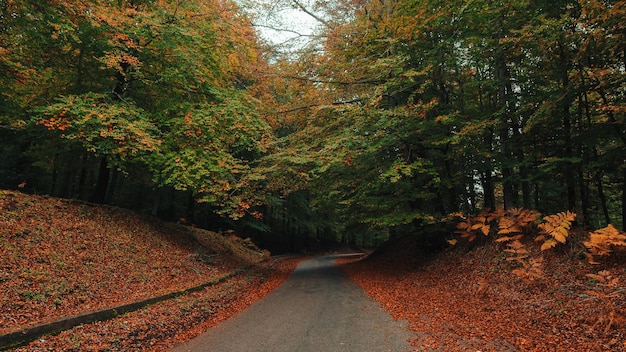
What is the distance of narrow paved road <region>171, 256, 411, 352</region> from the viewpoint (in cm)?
533

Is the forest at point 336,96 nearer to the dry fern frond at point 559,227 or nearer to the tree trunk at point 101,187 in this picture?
the tree trunk at point 101,187

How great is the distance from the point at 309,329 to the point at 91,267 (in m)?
5.92

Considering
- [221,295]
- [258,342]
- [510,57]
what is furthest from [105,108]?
[510,57]

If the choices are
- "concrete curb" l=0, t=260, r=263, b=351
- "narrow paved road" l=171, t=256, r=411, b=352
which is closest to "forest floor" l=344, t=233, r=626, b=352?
"narrow paved road" l=171, t=256, r=411, b=352

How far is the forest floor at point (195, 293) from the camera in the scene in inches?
203

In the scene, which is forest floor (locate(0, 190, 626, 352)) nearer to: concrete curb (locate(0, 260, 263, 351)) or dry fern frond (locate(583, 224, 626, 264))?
concrete curb (locate(0, 260, 263, 351))

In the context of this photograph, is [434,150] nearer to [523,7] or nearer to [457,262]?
[457,262]

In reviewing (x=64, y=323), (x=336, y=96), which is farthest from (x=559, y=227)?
(x=64, y=323)

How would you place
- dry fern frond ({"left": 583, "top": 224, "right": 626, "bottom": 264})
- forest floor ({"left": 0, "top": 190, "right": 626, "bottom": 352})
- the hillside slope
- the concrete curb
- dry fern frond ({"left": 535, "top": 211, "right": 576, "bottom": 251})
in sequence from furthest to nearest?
dry fern frond ({"left": 535, "top": 211, "right": 576, "bottom": 251}), dry fern frond ({"left": 583, "top": 224, "right": 626, "bottom": 264}), the hillside slope, forest floor ({"left": 0, "top": 190, "right": 626, "bottom": 352}), the concrete curb

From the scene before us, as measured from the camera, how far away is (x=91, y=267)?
8109mm


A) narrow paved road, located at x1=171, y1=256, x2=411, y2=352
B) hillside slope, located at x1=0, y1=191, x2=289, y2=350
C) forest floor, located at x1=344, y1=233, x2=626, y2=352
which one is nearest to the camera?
forest floor, located at x1=344, y1=233, x2=626, y2=352

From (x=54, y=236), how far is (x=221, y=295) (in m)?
4.72

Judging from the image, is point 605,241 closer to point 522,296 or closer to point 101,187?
point 522,296

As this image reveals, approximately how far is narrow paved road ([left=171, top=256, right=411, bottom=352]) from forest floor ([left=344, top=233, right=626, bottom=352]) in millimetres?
533
